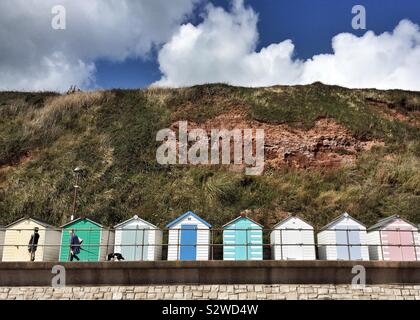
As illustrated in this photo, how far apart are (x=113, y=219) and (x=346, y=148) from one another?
17.3 meters

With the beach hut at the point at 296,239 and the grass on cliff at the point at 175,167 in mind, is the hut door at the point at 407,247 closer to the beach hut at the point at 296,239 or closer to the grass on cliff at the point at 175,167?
the beach hut at the point at 296,239

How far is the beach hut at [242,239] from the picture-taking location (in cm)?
1923

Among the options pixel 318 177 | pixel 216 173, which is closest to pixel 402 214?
pixel 318 177

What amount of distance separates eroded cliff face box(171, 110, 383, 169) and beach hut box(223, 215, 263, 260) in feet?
43.3

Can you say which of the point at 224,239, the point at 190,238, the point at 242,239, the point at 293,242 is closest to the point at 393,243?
the point at 293,242

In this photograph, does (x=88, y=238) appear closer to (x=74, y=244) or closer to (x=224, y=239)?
(x=74, y=244)

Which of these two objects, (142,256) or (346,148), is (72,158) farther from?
(346,148)

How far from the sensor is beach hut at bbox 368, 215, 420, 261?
18953 mm

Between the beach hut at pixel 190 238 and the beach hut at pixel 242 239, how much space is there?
847mm

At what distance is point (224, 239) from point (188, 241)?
59.5 inches

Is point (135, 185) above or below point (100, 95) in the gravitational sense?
below

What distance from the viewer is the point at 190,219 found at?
783 inches
